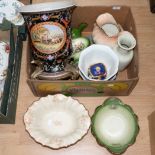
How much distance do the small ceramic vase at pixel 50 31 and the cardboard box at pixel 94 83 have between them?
0.17ft

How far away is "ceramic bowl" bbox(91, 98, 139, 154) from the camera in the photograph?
2.68ft

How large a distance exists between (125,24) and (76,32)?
15 centimetres

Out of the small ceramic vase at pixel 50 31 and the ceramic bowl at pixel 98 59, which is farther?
the ceramic bowl at pixel 98 59

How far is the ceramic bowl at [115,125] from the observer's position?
816mm

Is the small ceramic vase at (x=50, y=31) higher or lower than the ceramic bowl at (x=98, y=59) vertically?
higher

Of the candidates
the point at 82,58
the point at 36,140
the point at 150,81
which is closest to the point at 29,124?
the point at 36,140

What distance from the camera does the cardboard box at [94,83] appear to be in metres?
0.81

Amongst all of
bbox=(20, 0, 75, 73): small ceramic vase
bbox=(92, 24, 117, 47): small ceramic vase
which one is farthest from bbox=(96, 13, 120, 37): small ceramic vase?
bbox=(20, 0, 75, 73): small ceramic vase

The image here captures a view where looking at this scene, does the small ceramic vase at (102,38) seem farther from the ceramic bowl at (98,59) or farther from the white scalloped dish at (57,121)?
the white scalloped dish at (57,121)

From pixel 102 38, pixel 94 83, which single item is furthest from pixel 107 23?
pixel 94 83

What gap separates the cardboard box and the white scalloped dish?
3 cm

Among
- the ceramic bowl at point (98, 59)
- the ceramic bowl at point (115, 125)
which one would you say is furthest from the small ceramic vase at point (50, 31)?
the ceramic bowl at point (115, 125)

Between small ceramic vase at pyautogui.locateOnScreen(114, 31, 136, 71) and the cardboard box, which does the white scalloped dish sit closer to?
the cardboard box

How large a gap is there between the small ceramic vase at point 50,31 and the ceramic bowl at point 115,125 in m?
0.15
